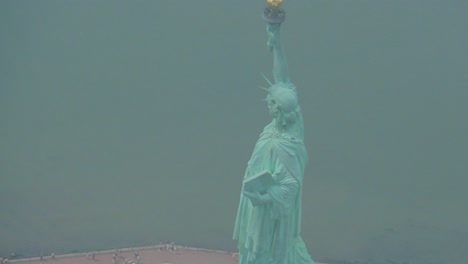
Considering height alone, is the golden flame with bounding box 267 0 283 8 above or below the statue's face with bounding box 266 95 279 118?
above

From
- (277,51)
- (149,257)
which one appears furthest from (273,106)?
(149,257)

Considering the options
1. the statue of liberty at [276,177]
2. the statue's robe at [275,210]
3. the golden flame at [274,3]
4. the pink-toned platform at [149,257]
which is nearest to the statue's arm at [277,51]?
the statue of liberty at [276,177]

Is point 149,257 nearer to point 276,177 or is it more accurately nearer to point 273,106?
point 276,177

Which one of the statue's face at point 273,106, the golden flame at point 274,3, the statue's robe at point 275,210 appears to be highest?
the golden flame at point 274,3

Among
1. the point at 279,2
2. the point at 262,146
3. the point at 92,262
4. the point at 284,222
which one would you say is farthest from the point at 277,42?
the point at 92,262

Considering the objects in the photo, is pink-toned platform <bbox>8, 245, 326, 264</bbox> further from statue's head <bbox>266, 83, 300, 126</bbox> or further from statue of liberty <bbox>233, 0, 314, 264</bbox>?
statue's head <bbox>266, 83, 300, 126</bbox>

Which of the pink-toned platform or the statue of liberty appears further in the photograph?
the pink-toned platform

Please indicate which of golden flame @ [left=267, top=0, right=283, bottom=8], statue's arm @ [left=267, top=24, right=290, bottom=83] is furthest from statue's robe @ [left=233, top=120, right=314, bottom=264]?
golden flame @ [left=267, top=0, right=283, bottom=8]

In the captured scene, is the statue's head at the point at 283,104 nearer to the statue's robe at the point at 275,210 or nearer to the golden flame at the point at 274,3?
the statue's robe at the point at 275,210
